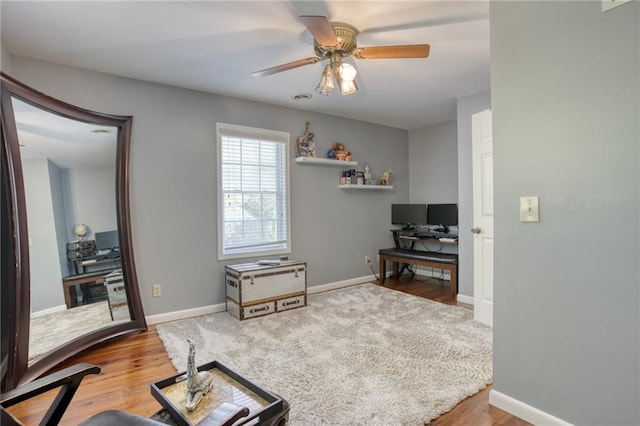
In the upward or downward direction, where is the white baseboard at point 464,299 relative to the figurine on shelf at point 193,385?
downward

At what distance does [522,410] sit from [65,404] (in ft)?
6.91

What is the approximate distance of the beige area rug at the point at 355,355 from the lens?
1.87 meters

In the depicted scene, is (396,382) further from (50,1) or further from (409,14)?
(50,1)

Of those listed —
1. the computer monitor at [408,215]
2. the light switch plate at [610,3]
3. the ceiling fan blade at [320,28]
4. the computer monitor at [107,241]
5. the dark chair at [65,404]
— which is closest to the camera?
the dark chair at [65,404]

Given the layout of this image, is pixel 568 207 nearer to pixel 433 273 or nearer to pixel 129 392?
pixel 129 392

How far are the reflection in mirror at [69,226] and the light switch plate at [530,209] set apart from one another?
3061mm

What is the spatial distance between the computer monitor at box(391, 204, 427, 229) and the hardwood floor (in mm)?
3140

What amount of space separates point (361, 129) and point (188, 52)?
2.83 meters

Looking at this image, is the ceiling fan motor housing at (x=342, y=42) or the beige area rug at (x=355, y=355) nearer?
the beige area rug at (x=355, y=355)

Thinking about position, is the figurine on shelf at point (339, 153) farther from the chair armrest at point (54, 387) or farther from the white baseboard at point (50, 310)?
the chair armrest at point (54, 387)

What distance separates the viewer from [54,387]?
3.94ft

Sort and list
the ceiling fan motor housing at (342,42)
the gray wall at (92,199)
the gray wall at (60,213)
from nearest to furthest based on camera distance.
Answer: the ceiling fan motor housing at (342,42), the gray wall at (60,213), the gray wall at (92,199)

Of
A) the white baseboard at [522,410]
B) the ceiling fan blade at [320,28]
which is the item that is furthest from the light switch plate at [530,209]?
the ceiling fan blade at [320,28]

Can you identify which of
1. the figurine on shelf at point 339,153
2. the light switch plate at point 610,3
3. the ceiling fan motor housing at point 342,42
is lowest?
the figurine on shelf at point 339,153
